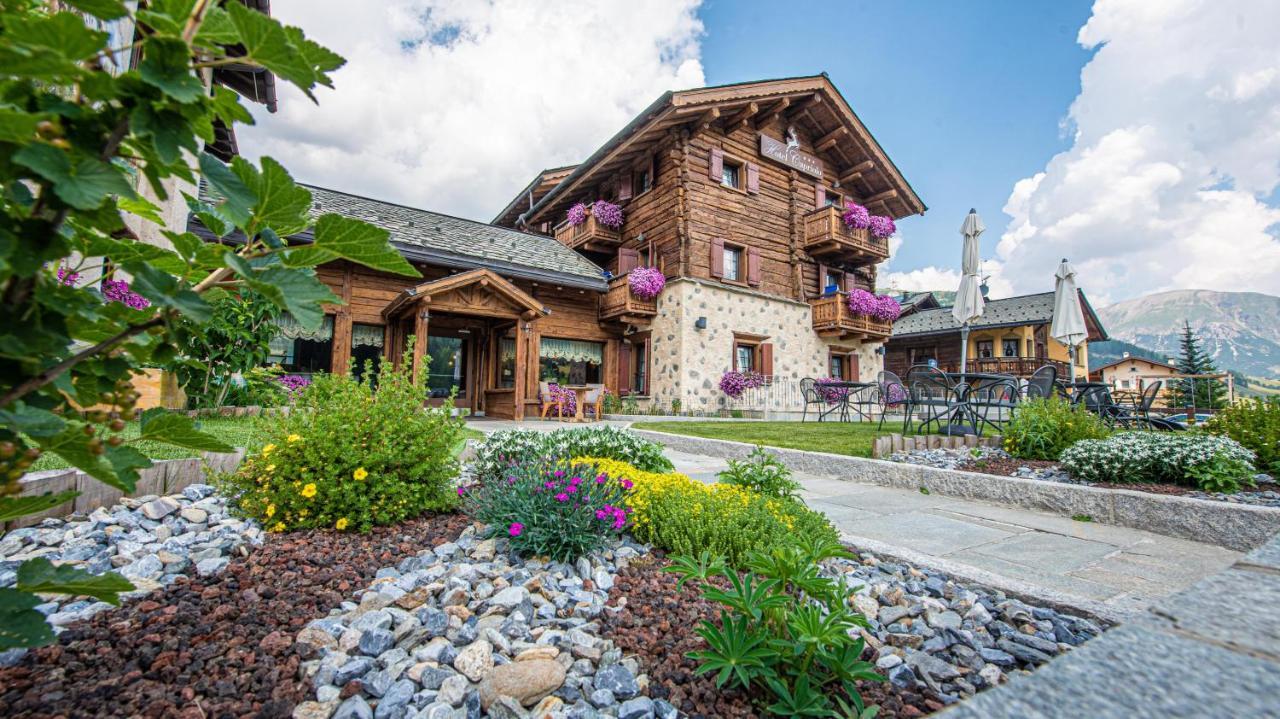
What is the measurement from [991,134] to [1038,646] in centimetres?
2231

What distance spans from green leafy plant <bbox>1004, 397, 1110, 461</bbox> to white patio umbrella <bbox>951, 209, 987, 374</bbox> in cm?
612

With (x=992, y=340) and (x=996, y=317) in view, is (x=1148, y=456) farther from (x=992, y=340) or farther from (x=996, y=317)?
(x=996, y=317)


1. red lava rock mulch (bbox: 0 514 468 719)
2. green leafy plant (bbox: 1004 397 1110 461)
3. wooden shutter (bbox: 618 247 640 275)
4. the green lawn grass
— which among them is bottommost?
red lava rock mulch (bbox: 0 514 468 719)

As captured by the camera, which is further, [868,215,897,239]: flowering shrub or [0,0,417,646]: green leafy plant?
[868,215,897,239]: flowering shrub

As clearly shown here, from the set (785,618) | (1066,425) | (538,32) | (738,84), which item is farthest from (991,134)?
(785,618)

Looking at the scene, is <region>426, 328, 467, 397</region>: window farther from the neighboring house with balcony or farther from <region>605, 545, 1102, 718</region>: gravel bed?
the neighboring house with balcony

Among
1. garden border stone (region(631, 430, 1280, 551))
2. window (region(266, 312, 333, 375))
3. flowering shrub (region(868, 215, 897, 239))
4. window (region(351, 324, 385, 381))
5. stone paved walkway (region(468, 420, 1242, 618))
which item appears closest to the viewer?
stone paved walkway (region(468, 420, 1242, 618))

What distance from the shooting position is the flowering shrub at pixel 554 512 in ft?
7.43

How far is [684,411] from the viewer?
11.9 m

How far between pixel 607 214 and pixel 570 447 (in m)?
11.0

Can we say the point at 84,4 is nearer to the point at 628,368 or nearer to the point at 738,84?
the point at 628,368

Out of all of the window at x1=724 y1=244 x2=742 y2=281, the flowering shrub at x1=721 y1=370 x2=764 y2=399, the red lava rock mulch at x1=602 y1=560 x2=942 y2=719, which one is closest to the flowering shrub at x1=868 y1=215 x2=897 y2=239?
the window at x1=724 y1=244 x2=742 y2=281

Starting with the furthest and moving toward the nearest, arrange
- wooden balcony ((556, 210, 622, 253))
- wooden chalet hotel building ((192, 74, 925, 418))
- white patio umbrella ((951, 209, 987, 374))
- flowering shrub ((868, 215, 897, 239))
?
flowering shrub ((868, 215, 897, 239)) → wooden balcony ((556, 210, 622, 253)) → white patio umbrella ((951, 209, 987, 374)) → wooden chalet hotel building ((192, 74, 925, 418))

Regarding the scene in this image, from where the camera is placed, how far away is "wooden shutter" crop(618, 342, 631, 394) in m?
13.3
